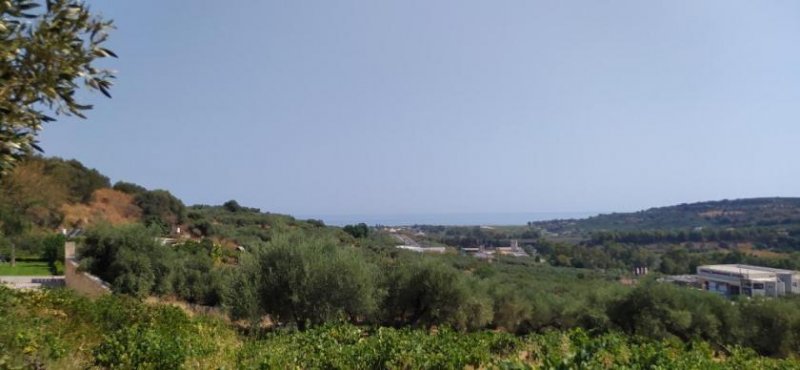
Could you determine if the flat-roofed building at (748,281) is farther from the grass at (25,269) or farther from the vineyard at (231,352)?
the grass at (25,269)

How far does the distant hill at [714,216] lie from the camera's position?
8875 cm

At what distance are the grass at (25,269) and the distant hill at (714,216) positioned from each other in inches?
3593

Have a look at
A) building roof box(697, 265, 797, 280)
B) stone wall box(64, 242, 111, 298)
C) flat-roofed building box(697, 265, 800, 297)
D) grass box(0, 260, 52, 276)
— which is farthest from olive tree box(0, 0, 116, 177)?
building roof box(697, 265, 797, 280)

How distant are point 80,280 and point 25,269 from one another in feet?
30.7

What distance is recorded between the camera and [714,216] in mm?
104875

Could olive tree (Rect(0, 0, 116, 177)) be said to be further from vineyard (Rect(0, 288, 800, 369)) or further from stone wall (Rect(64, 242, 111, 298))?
stone wall (Rect(64, 242, 111, 298))

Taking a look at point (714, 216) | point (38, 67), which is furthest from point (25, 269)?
point (714, 216)

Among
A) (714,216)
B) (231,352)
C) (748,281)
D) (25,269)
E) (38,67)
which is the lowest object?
(748,281)

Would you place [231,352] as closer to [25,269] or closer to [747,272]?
[25,269]

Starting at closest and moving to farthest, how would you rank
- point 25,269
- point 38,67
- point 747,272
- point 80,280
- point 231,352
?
point 38,67 → point 231,352 → point 80,280 → point 25,269 → point 747,272

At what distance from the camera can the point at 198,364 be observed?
18.5ft

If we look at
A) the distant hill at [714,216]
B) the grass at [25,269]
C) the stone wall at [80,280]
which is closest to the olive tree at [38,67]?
the stone wall at [80,280]

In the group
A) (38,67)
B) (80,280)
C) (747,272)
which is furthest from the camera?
(747,272)

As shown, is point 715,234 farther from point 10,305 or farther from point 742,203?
point 10,305
